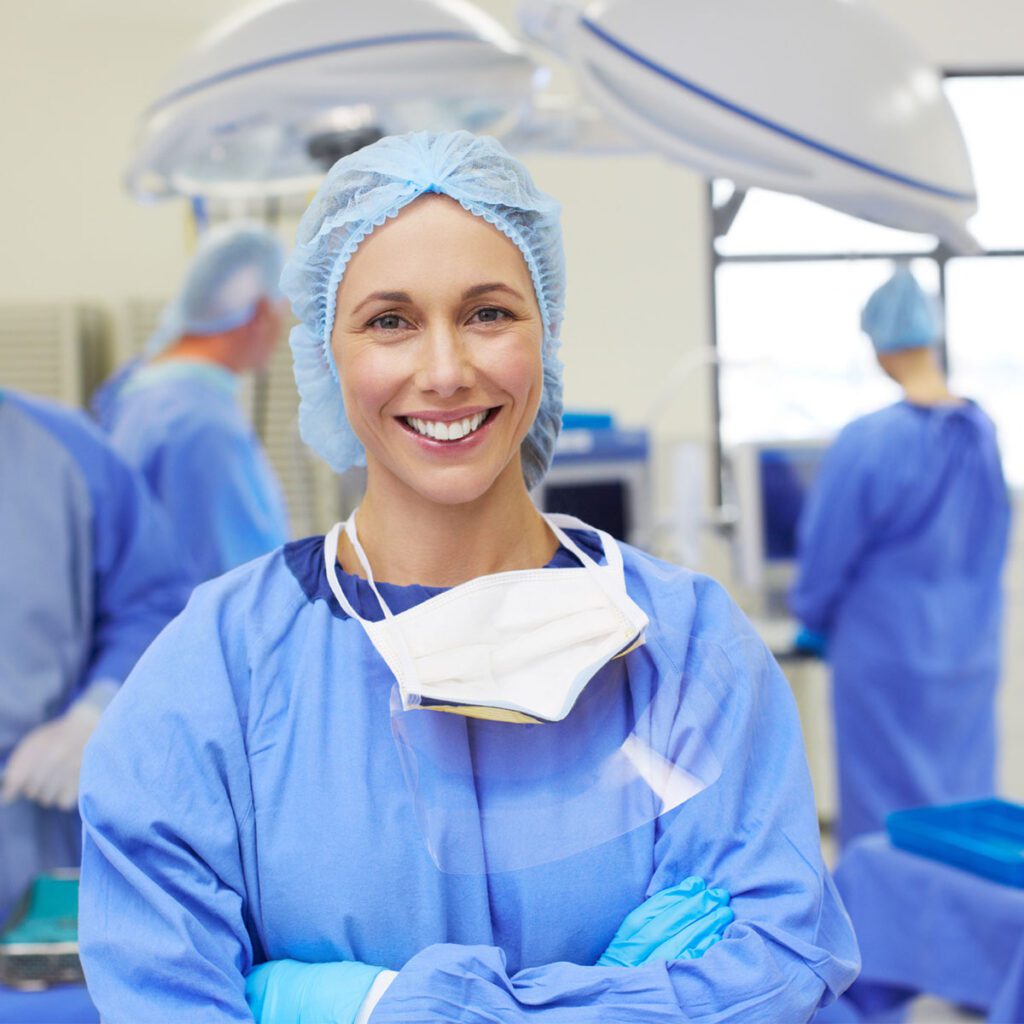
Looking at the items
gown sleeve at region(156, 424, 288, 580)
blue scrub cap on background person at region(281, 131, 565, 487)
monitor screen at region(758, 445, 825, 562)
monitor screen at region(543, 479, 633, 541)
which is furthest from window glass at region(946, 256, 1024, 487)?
blue scrub cap on background person at region(281, 131, 565, 487)

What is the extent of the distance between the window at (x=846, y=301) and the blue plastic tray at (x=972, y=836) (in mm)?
2479

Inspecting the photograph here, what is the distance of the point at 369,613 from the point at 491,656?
124 millimetres

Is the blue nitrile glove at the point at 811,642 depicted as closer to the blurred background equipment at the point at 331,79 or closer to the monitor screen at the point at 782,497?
the monitor screen at the point at 782,497

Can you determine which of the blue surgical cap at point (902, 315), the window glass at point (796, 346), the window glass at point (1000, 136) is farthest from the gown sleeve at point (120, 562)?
the window glass at point (1000, 136)

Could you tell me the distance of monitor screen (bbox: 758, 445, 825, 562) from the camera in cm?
394

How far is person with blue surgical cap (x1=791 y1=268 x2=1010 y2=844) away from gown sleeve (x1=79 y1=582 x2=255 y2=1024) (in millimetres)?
2559

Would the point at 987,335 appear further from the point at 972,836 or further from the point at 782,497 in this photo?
the point at 972,836

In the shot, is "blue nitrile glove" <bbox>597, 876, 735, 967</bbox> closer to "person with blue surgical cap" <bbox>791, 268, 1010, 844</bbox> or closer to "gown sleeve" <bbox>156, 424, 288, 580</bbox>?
"gown sleeve" <bbox>156, 424, 288, 580</bbox>

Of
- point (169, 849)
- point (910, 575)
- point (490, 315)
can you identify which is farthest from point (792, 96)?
point (910, 575)

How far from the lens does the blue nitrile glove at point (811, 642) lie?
3.59 m

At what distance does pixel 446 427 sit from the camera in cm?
105

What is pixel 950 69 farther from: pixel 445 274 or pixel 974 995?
pixel 445 274

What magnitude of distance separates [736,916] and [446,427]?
1.45 feet

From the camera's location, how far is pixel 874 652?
3.41 m
